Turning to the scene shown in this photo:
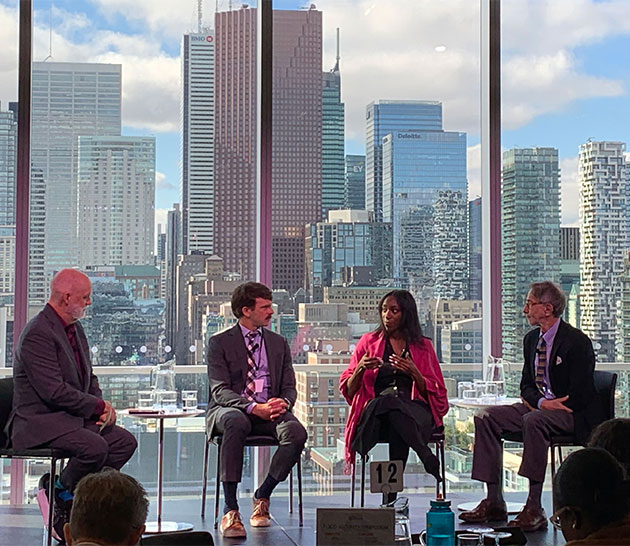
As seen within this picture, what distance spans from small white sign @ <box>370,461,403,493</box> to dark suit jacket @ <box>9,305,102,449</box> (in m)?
1.63

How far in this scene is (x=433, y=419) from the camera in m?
4.71

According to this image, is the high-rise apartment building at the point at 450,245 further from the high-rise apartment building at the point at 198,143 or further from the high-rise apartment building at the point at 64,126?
the high-rise apartment building at the point at 64,126

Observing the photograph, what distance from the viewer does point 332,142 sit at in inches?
221

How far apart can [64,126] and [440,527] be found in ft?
12.2

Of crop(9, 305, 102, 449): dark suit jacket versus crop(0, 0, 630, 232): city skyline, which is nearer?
crop(9, 305, 102, 449): dark suit jacket

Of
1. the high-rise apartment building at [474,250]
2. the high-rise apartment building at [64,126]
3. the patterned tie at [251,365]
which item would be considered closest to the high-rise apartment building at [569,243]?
the high-rise apartment building at [474,250]

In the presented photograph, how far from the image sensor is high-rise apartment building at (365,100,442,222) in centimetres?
561

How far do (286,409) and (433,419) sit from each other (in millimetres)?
775

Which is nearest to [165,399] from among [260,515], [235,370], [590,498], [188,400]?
[188,400]

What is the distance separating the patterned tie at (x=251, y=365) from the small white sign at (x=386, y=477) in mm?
1633

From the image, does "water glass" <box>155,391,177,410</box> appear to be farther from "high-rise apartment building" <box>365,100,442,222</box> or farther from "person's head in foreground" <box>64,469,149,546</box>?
"person's head in foreground" <box>64,469,149,546</box>

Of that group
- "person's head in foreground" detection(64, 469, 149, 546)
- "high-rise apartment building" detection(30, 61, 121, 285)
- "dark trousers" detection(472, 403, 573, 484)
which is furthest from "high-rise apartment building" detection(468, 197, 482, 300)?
"person's head in foreground" detection(64, 469, 149, 546)

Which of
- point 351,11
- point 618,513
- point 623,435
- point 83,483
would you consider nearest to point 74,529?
point 83,483

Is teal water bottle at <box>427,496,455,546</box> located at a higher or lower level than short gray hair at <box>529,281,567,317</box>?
lower
